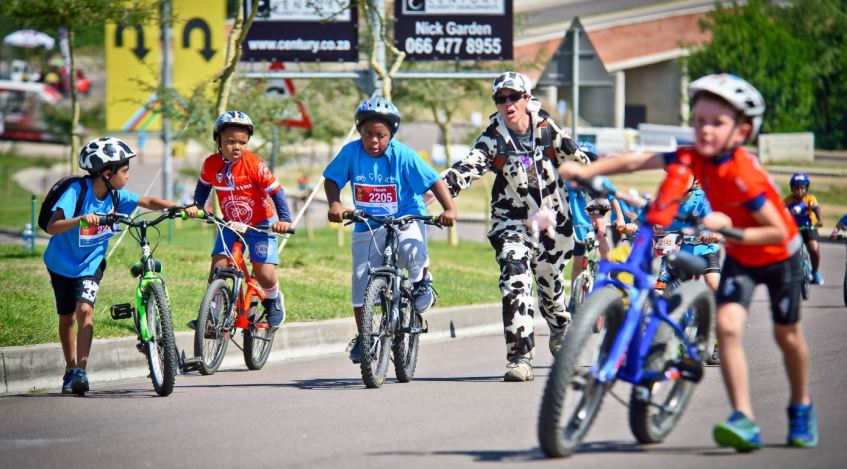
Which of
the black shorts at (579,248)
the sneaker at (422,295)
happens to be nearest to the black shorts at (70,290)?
the sneaker at (422,295)

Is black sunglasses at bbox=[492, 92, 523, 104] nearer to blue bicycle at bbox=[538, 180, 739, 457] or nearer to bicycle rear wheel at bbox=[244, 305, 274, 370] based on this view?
bicycle rear wheel at bbox=[244, 305, 274, 370]

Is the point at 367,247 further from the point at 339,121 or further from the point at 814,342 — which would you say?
the point at 339,121

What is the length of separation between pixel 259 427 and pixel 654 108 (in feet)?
202

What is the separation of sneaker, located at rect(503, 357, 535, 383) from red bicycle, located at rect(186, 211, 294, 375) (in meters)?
1.90

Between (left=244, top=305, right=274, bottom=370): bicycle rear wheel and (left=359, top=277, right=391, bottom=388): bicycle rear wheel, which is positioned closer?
(left=359, top=277, right=391, bottom=388): bicycle rear wheel

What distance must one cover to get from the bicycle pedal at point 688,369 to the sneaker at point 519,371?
9.63 feet

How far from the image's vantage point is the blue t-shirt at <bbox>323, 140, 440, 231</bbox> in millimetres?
10133

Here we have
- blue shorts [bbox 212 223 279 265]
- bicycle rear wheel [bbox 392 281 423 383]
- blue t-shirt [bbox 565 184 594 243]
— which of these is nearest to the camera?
bicycle rear wheel [bbox 392 281 423 383]

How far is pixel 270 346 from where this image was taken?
11.5 m

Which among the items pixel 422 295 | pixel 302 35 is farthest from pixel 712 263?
pixel 302 35

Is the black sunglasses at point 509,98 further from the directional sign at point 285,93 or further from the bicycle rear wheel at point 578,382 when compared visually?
the directional sign at point 285,93

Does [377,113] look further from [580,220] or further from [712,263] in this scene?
[580,220]

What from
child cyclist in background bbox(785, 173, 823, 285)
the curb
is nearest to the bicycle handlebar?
the curb

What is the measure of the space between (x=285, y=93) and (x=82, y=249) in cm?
1091
